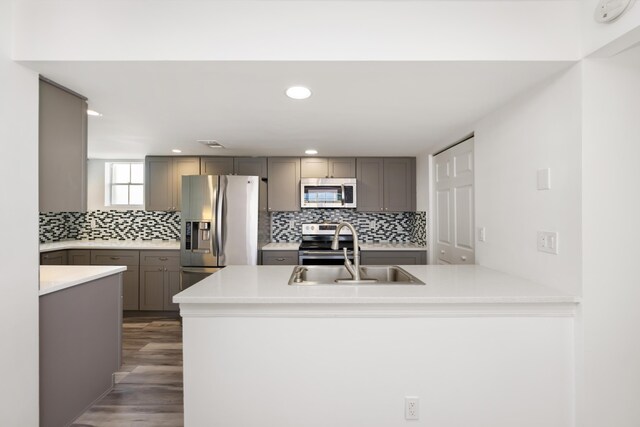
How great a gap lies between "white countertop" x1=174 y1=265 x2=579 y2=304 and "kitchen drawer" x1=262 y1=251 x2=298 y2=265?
1.96 metres

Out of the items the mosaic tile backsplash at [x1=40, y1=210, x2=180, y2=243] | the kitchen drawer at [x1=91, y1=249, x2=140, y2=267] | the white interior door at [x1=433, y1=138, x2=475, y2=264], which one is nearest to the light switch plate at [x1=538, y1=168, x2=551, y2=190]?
the white interior door at [x1=433, y1=138, x2=475, y2=264]

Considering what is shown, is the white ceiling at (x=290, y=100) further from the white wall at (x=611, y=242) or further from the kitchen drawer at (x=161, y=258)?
the kitchen drawer at (x=161, y=258)

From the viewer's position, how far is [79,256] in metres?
4.05

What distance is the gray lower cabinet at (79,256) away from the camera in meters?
4.02

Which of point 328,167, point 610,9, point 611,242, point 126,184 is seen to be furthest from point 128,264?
point 610,9

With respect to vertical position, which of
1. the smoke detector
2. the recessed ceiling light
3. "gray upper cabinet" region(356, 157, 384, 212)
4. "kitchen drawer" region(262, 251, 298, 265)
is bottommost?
"kitchen drawer" region(262, 251, 298, 265)

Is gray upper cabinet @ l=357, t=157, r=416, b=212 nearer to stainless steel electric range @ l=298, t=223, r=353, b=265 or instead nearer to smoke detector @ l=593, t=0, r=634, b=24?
stainless steel electric range @ l=298, t=223, r=353, b=265

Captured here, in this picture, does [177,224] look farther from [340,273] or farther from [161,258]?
[340,273]

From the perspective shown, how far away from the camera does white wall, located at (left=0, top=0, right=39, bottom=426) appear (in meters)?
1.49

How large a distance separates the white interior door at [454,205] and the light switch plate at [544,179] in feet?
2.70

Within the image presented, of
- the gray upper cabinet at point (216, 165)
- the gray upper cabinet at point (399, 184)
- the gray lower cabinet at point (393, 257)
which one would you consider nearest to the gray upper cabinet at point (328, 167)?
the gray upper cabinet at point (399, 184)

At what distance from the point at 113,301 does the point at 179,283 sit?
5.68 ft

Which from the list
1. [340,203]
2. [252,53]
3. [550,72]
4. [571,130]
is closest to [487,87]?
[550,72]

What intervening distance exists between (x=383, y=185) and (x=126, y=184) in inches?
139
